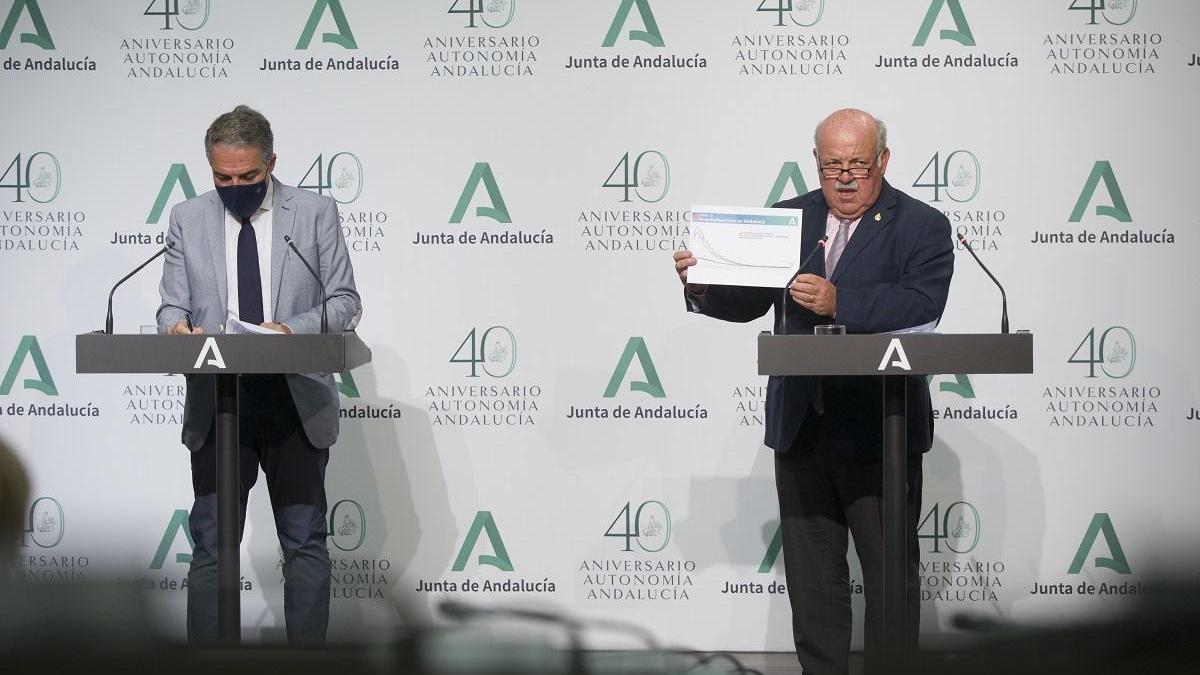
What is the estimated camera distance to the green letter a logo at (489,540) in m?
5.07

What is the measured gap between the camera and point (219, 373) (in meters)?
3.32

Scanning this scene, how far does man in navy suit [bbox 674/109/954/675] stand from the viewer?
3.54 m

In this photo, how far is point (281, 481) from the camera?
3.91m

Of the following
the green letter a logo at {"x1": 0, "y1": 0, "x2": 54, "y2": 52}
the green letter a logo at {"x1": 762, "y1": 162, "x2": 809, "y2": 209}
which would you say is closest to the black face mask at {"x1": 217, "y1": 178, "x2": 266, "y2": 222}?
the green letter a logo at {"x1": 0, "y1": 0, "x2": 54, "y2": 52}

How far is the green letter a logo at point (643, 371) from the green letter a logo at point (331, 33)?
1.64 metres

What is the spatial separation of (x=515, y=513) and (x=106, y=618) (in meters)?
4.30

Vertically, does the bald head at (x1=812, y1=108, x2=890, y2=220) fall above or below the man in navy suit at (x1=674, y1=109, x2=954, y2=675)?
above

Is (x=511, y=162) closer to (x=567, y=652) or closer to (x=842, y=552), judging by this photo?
(x=842, y=552)

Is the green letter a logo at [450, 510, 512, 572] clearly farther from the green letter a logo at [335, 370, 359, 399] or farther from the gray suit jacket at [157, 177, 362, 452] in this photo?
the gray suit jacket at [157, 177, 362, 452]

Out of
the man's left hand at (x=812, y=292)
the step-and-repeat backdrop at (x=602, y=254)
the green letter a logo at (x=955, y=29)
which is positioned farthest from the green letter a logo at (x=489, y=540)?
the green letter a logo at (x=955, y=29)

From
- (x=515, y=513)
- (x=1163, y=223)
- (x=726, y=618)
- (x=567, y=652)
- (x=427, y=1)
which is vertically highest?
(x=427, y=1)

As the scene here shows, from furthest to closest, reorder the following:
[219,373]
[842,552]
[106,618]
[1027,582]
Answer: [1027,582] < [842,552] < [219,373] < [106,618]

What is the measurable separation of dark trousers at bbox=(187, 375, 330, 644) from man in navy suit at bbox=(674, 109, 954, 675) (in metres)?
1.30

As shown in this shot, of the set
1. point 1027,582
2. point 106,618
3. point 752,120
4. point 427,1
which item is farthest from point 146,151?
point 106,618
